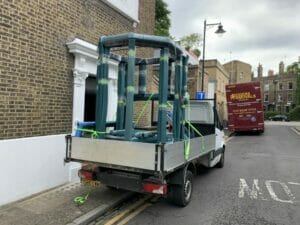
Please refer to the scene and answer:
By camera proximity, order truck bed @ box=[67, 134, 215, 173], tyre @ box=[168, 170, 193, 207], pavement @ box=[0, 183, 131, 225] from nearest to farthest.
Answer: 1. truck bed @ box=[67, 134, 215, 173]
2. pavement @ box=[0, 183, 131, 225]
3. tyre @ box=[168, 170, 193, 207]

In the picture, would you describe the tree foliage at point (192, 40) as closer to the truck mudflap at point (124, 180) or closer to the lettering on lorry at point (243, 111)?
the lettering on lorry at point (243, 111)

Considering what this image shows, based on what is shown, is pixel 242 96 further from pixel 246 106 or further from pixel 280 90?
pixel 280 90

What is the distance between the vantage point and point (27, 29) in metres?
6.31

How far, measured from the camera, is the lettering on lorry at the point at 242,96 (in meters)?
23.8

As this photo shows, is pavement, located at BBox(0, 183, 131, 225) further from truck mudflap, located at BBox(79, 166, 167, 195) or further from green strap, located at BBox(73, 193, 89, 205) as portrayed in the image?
truck mudflap, located at BBox(79, 166, 167, 195)

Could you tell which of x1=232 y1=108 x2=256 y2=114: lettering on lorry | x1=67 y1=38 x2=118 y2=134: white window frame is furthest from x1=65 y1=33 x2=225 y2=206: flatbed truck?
x1=232 y1=108 x2=256 y2=114: lettering on lorry

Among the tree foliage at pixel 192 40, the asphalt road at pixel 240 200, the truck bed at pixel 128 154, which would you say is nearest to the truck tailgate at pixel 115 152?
the truck bed at pixel 128 154

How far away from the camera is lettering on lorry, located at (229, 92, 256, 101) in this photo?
23.8 meters

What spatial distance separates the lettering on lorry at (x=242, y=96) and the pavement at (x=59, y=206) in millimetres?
18740

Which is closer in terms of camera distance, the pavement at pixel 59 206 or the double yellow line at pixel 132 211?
the pavement at pixel 59 206

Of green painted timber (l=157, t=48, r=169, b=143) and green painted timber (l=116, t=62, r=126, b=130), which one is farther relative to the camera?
green painted timber (l=116, t=62, r=126, b=130)

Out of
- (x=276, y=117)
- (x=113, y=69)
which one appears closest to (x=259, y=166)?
(x=113, y=69)

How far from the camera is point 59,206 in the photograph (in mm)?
5809

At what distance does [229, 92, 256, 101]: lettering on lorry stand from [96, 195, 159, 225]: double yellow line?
60.9ft
